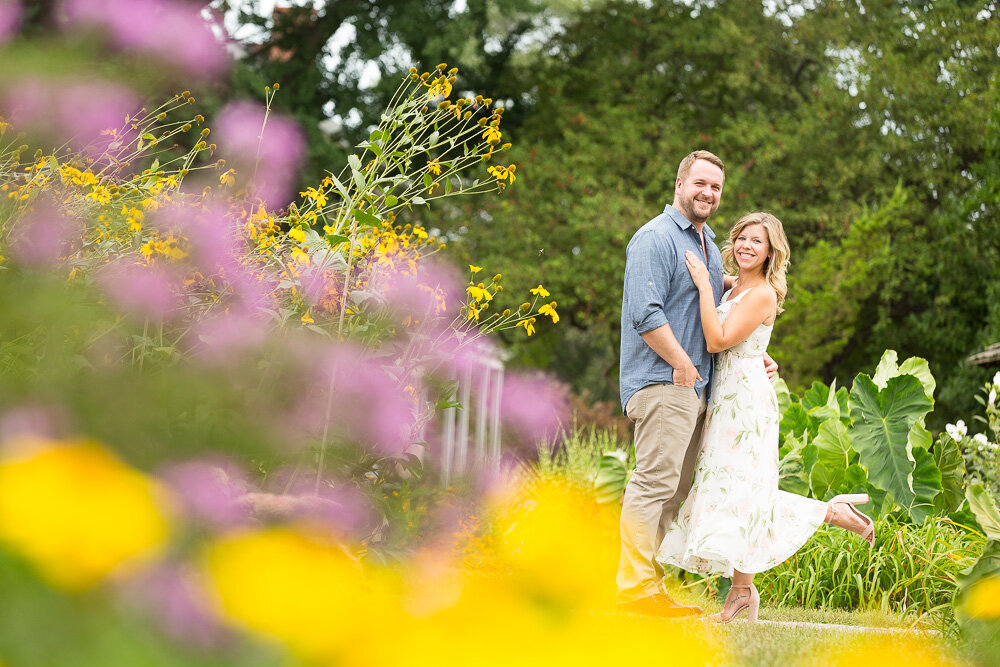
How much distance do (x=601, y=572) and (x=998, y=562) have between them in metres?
1.98

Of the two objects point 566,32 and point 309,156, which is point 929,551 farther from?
point 566,32

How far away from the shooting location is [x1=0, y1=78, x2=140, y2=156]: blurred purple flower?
236 cm

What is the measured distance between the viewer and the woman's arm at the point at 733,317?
3.24 meters

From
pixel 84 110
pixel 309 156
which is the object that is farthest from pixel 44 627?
pixel 309 156

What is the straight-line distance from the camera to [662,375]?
327 cm

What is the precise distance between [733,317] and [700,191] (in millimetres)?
518

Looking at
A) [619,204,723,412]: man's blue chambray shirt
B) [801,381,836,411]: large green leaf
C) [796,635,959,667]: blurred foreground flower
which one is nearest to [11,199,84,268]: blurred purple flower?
[796,635,959,667]: blurred foreground flower

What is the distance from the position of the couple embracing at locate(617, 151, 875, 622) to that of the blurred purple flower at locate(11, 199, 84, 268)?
6.21 feet

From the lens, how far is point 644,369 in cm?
333

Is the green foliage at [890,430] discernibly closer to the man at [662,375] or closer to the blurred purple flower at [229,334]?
the man at [662,375]

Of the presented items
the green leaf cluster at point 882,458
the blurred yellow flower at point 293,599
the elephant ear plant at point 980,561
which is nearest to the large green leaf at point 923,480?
the green leaf cluster at point 882,458

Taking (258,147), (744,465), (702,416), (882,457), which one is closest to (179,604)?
(258,147)

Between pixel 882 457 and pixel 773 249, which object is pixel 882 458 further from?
pixel 773 249

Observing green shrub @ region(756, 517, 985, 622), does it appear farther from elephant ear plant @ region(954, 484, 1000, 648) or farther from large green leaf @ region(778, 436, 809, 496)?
elephant ear plant @ region(954, 484, 1000, 648)
